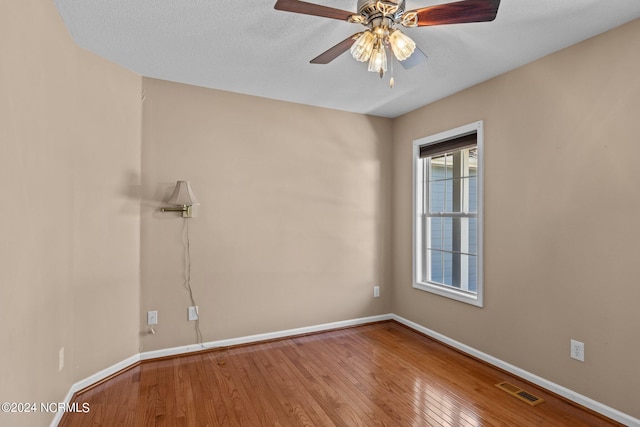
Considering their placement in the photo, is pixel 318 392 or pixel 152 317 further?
pixel 152 317

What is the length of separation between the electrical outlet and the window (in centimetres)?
89

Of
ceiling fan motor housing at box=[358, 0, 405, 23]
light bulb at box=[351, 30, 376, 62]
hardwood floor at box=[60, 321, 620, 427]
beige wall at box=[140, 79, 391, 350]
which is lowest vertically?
hardwood floor at box=[60, 321, 620, 427]

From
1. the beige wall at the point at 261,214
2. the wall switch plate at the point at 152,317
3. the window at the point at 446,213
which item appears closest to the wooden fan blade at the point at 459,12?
the window at the point at 446,213

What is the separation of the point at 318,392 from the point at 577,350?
1.85 m

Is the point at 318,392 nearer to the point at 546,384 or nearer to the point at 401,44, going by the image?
the point at 546,384

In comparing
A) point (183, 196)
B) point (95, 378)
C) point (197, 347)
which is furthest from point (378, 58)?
point (95, 378)

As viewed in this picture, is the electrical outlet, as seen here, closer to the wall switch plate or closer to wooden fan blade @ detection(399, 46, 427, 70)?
wooden fan blade @ detection(399, 46, 427, 70)

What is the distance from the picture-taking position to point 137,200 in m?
2.94

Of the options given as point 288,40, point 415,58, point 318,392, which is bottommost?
point 318,392

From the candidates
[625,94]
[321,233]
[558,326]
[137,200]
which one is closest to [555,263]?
[558,326]

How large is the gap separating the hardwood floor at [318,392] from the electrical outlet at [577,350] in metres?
0.33

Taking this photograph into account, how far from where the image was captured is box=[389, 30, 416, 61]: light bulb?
177cm

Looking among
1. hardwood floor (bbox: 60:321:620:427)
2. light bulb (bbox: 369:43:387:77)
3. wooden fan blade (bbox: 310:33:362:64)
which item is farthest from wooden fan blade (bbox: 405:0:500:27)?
hardwood floor (bbox: 60:321:620:427)

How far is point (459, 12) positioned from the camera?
5.12ft
